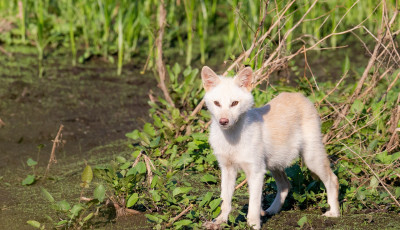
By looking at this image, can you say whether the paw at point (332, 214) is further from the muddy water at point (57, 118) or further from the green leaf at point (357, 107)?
the muddy water at point (57, 118)

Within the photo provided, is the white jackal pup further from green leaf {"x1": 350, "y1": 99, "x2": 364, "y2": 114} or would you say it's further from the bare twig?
the bare twig

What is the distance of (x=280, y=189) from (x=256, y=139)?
723 millimetres

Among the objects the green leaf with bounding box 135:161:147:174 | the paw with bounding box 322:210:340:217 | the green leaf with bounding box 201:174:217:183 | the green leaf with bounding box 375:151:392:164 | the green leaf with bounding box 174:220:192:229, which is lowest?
the paw with bounding box 322:210:340:217

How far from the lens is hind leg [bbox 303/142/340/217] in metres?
4.90

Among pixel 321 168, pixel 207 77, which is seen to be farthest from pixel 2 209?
pixel 321 168

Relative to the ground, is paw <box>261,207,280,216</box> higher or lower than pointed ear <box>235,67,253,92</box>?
lower

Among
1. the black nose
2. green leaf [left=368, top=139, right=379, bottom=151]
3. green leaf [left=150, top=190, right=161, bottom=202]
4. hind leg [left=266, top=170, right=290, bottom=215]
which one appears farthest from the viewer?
green leaf [left=368, top=139, right=379, bottom=151]

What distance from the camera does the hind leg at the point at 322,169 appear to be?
16.1 feet

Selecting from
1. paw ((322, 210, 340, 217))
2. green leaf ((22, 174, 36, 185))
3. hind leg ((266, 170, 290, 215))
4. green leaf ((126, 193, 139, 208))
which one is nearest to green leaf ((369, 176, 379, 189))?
paw ((322, 210, 340, 217))

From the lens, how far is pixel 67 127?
7398 mm

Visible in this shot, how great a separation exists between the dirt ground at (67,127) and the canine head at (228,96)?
0.92 metres

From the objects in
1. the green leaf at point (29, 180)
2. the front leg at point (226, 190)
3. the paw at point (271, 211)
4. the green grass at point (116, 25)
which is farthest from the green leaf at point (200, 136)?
the green grass at point (116, 25)

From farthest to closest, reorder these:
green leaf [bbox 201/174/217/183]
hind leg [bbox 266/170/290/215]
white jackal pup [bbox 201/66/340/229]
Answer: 1. green leaf [bbox 201/174/217/183]
2. hind leg [bbox 266/170/290/215]
3. white jackal pup [bbox 201/66/340/229]

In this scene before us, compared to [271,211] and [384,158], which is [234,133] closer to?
[271,211]
